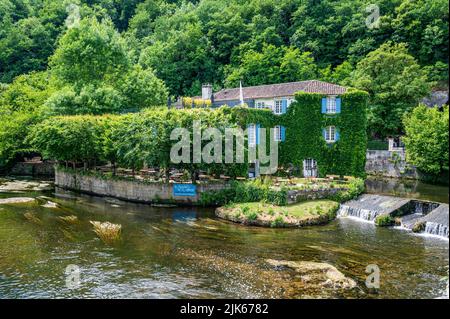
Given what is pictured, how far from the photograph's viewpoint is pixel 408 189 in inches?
1834

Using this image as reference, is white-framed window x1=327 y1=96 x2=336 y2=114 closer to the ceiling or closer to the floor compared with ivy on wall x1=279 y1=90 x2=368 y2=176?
closer to the ceiling

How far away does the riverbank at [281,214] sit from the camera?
32.5 m

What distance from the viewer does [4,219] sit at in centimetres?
3431

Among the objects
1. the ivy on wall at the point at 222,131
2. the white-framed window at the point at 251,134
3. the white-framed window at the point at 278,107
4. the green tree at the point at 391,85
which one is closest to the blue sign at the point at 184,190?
the ivy on wall at the point at 222,131

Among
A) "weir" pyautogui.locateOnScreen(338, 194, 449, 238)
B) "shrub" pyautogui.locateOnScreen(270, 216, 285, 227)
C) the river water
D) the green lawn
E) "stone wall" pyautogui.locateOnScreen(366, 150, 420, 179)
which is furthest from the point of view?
"stone wall" pyautogui.locateOnScreen(366, 150, 420, 179)

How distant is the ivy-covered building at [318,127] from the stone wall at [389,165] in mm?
14240

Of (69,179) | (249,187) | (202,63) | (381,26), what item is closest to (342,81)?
(381,26)

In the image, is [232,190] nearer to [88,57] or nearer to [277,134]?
[277,134]

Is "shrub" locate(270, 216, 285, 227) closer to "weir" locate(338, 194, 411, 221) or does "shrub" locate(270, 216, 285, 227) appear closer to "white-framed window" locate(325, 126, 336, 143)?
"weir" locate(338, 194, 411, 221)

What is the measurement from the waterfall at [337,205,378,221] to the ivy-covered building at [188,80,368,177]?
29.5 ft

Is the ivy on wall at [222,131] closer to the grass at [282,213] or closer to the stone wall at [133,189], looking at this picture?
the stone wall at [133,189]

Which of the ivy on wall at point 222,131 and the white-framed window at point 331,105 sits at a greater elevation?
the white-framed window at point 331,105

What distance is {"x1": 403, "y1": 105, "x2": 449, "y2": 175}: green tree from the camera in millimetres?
48247

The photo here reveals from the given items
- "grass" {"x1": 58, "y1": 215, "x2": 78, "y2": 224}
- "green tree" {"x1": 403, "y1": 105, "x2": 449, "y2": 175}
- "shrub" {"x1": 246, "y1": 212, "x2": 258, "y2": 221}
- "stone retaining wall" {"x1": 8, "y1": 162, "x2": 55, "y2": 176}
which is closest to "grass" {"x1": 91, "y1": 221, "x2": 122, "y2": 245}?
"grass" {"x1": 58, "y1": 215, "x2": 78, "y2": 224}
